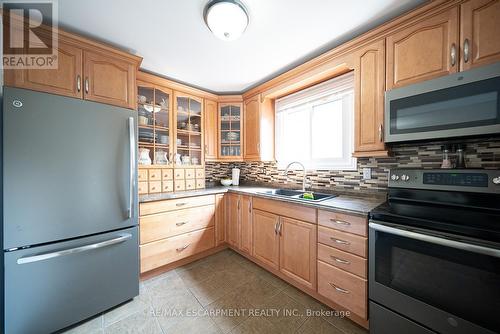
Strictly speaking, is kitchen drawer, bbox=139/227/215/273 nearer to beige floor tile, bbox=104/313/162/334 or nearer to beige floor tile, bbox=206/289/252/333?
beige floor tile, bbox=104/313/162/334

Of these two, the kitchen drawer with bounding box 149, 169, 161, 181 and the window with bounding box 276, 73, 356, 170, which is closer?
the window with bounding box 276, 73, 356, 170

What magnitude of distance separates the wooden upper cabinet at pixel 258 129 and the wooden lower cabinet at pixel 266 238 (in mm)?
839

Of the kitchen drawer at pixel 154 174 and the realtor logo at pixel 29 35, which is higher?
the realtor logo at pixel 29 35

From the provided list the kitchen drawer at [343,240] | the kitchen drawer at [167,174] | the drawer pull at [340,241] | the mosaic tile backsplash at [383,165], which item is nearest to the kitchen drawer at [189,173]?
the kitchen drawer at [167,174]

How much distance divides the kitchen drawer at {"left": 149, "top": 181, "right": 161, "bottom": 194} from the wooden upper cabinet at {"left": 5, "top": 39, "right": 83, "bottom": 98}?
1.11 m

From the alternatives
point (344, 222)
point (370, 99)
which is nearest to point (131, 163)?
point (344, 222)

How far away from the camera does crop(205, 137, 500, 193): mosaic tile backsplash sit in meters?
1.27

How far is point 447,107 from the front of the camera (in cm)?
117

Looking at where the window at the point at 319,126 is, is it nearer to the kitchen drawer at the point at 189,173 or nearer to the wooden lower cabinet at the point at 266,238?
the wooden lower cabinet at the point at 266,238

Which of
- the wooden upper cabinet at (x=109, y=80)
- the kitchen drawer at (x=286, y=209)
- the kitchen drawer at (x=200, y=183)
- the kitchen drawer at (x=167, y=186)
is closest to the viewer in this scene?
the wooden upper cabinet at (x=109, y=80)

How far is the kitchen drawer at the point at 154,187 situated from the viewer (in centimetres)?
223

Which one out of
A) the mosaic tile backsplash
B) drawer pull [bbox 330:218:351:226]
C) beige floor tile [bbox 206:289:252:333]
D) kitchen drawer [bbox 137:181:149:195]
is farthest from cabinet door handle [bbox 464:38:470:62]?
kitchen drawer [bbox 137:181:149:195]

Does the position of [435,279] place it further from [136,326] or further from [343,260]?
[136,326]

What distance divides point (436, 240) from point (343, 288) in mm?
734
